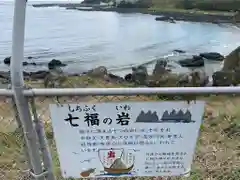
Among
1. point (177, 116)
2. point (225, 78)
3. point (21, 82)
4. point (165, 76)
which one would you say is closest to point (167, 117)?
point (177, 116)

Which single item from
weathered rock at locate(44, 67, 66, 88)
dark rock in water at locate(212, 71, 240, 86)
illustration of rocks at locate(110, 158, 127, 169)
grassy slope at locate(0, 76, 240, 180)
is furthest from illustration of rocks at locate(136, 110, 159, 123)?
dark rock in water at locate(212, 71, 240, 86)

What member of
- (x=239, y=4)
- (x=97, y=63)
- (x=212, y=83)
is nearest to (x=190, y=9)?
(x=239, y=4)

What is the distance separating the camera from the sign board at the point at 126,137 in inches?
70.2

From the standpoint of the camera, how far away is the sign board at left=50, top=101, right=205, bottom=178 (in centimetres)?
178

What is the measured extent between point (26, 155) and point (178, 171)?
0.99m

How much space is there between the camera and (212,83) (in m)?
12.3

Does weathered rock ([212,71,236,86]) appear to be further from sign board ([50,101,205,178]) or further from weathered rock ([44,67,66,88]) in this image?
sign board ([50,101,205,178])

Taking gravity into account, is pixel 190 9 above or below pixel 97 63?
above

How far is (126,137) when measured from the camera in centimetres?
187

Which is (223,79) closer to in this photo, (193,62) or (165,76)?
(165,76)

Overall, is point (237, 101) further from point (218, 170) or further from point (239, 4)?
point (239, 4)

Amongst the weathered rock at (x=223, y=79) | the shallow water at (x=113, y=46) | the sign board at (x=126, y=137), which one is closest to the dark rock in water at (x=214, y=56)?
the shallow water at (x=113, y=46)

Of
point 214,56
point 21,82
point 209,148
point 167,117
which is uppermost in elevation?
point 21,82

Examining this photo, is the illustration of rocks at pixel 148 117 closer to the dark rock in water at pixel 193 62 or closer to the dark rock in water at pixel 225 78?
the dark rock in water at pixel 225 78
